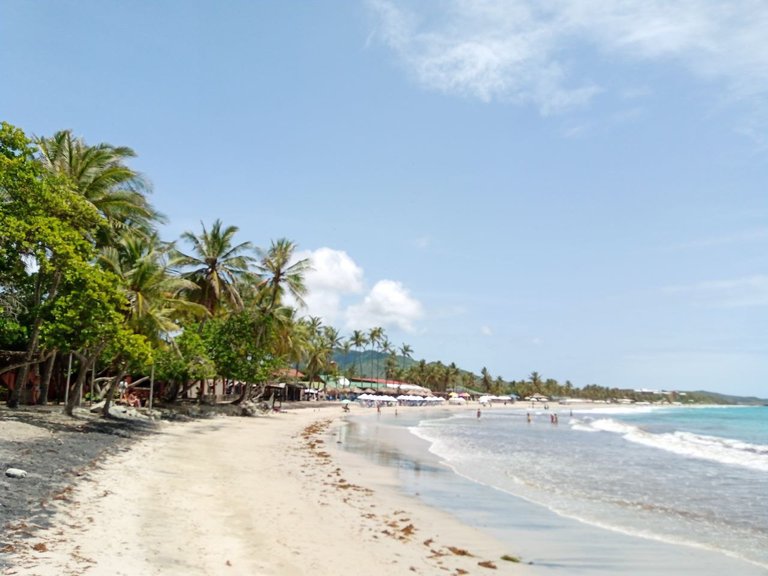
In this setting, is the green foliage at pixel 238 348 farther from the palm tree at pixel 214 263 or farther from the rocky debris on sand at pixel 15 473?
the rocky debris on sand at pixel 15 473

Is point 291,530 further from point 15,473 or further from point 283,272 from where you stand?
point 283,272

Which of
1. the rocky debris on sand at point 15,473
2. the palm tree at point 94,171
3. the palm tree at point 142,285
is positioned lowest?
the rocky debris on sand at point 15,473

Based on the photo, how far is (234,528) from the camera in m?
8.26

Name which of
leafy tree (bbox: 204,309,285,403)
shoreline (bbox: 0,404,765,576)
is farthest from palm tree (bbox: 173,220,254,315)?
shoreline (bbox: 0,404,765,576)

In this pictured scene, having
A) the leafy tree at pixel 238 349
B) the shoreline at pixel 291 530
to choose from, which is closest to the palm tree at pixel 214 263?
the leafy tree at pixel 238 349

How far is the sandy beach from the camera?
627 centimetres

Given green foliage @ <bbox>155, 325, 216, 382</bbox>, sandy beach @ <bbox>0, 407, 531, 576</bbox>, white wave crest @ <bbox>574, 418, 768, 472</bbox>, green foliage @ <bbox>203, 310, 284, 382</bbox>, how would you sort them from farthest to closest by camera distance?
green foliage @ <bbox>203, 310, 284, 382</bbox> < green foliage @ <bbox>155, 325, 216, 382</bbox> < white wave crest @ <bbox>574, 418, 768, 472</bbox> < sandy beach @ <bbox>0, 407, 531, 576</bbox>

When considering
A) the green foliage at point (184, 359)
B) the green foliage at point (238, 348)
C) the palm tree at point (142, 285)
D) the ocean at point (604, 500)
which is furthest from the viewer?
the green foliage at point (238, 348)

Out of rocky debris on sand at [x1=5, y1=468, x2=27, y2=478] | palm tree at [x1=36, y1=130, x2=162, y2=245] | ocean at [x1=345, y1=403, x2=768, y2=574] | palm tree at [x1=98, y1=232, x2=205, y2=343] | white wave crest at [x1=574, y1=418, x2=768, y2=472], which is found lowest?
ocean at [x1=345, y1=403, x2=768, y2=574]

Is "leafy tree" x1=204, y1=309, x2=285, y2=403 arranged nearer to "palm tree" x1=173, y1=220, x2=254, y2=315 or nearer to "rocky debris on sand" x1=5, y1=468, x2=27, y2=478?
"palm tree" x1=173, y1=220, x2=254, y2=315

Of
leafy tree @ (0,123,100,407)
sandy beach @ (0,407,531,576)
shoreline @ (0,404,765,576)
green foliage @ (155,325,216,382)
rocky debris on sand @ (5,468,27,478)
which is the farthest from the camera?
green foliage @ (155,325,216,382)

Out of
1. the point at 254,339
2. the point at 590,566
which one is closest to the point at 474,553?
the point at 590,566

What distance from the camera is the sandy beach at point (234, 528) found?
6.27 meters

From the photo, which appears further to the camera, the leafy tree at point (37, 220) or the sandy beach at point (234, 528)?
the leafy tree at point (37, 220)
